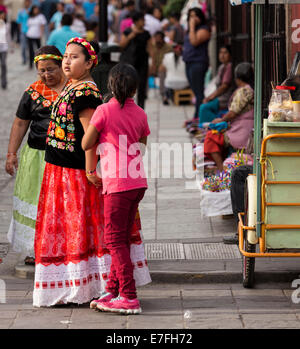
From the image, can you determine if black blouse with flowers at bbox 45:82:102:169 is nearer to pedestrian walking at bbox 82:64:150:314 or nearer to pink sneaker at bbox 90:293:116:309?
pedestrian walking at bbox 82:64:150:314

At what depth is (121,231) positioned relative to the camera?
5371mm

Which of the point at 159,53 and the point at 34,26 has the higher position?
the point at 34,26

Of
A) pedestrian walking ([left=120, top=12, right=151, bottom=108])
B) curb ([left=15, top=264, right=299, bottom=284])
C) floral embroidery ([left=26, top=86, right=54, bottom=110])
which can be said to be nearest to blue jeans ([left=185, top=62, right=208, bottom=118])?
pedestrian walking ([left=120, top=12, right=151, bottom=108])

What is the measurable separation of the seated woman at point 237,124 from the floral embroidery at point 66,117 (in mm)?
3937

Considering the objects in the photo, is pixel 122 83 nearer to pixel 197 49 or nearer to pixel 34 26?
pixel 197 49

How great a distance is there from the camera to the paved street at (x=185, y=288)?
17.5ft

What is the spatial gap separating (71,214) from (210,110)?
20.9 feet

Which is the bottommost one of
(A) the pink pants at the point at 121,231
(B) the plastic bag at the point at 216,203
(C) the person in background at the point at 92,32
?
(B) the plastic bag at the point at 216,203

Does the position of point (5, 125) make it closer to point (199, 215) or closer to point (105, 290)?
point (199, 215)

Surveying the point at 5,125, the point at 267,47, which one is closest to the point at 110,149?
the point at 267,47

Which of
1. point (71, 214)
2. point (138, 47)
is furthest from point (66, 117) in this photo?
point (138, 47)

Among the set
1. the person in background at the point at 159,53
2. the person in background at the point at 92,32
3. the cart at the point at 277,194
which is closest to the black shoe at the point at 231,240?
the cart at the point at 277,194

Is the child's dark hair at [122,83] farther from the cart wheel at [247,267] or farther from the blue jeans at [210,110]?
the blue jeans at [210,110]

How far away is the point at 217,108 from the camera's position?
38.5 feet
